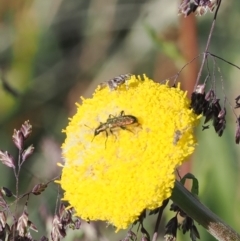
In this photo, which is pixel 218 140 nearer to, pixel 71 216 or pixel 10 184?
pixel 71 216

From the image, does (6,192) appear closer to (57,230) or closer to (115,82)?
(57,230)

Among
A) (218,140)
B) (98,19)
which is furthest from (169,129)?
(98,19)

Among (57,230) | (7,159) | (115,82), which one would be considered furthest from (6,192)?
(115,82)

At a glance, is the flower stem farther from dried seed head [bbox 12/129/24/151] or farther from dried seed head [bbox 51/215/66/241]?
dried seed head [bbox 12/129/24/151]

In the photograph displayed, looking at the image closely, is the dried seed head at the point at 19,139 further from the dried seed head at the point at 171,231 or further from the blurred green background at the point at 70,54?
the blurred green background at the point at 70,54

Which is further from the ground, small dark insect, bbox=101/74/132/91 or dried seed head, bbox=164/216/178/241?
small dark insect, bbox=101/74/132/91

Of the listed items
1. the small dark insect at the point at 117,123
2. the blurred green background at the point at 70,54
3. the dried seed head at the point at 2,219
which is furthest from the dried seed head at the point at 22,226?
the blurred green background at the point at 70,54

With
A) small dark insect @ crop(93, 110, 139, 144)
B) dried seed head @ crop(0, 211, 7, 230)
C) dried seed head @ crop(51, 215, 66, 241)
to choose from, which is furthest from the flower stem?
dried seed head @ crop(0, 211, 7, 230)
